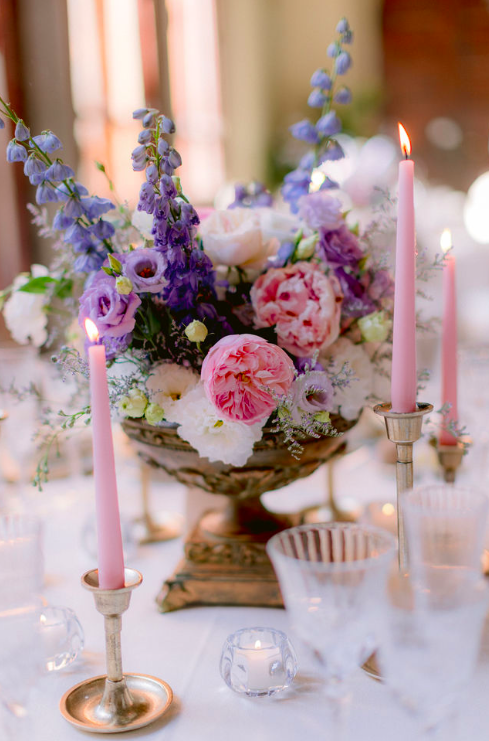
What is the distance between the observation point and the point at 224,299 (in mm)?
854

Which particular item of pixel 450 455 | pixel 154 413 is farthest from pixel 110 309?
pixel 450 455

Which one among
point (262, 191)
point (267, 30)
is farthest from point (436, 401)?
point (267, 30)

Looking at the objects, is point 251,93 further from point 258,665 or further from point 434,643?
point 434,643

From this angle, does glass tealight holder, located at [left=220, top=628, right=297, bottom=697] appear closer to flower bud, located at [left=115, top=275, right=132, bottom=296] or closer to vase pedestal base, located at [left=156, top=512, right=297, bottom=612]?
vase pedestal base, located at [left=156, top=512, right=297, bottom=612]

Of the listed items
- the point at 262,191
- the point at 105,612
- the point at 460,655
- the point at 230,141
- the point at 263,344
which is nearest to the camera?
the point at 460,655

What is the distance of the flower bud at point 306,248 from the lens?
86cm

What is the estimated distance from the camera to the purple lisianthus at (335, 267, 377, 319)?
0.85 meters

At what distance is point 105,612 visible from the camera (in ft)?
2.07

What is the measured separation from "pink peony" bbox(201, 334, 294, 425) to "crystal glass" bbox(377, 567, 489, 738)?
25 cm

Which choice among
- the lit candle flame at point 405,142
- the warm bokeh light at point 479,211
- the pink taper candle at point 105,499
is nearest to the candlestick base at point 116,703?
the pink taper candle at point 105,499

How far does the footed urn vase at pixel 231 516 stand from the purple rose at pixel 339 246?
19cm

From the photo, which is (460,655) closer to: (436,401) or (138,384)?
(138,384)

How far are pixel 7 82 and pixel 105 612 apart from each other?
61.4 inches

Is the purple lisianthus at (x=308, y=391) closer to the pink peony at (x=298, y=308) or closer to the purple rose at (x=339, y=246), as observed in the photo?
the pink peony at (x=298, y=308)
